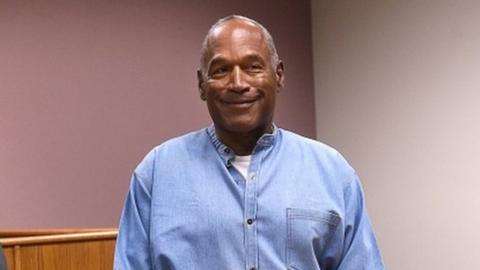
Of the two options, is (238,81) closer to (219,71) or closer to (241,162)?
(219,71)

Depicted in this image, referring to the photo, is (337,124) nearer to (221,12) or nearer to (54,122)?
(221,12)

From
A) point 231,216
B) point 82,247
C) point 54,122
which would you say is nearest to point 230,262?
point 231,216

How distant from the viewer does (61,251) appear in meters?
2.84

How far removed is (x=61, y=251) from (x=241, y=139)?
5.10 ft

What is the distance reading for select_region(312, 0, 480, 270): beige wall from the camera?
375 centimetres

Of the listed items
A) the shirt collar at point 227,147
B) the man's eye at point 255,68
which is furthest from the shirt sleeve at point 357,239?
the man's eye at point 255,68

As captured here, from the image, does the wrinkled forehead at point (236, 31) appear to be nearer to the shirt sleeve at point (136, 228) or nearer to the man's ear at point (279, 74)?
the man's ear at point (279, 74)

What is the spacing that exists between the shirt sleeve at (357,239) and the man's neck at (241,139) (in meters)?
0.21

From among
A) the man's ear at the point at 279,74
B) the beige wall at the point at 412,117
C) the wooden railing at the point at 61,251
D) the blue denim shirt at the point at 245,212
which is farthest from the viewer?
the beige wall at the point at 412,117

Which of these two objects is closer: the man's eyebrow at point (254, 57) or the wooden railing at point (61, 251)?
the man's eyebrow at point (254, 57)

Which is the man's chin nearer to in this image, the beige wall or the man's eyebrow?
the man's eyebrow

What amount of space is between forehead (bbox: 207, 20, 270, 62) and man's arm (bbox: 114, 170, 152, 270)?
0.98 feet

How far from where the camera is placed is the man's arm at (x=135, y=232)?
144 cm

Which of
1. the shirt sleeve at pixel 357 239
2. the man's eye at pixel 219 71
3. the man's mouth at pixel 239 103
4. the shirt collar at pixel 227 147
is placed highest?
the man's eye at pixel 219 71
